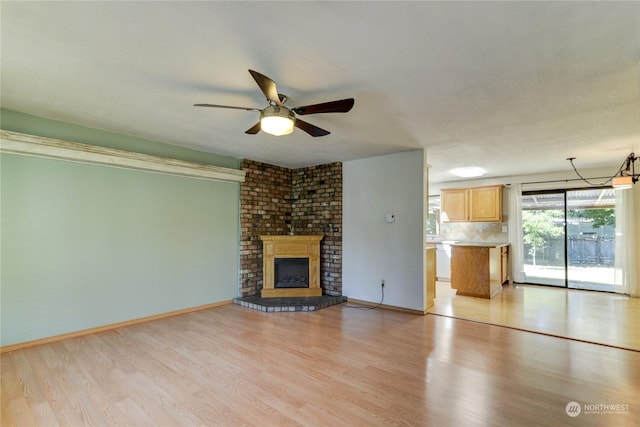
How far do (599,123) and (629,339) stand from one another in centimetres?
239

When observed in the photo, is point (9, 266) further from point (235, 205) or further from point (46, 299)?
point (235, 205)

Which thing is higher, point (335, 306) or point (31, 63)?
point (31, 63)

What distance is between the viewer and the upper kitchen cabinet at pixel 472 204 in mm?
6562

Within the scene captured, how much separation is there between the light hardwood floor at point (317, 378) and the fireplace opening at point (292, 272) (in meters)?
1.44

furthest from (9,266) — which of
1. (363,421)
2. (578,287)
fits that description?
(578,287)

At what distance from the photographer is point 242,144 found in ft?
13.6

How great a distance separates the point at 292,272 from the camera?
16.9 ft

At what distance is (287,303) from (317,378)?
2105 mm

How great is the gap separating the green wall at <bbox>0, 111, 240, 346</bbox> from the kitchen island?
422 cm

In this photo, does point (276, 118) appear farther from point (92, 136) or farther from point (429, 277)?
point (429, 277)

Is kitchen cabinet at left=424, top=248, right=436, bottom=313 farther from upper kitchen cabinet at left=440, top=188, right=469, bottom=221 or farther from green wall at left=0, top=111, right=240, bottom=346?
green wall at left=0, top=111, right=240, bottom=346

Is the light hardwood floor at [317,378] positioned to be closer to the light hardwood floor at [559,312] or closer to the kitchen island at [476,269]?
the light hardwood floor at [559,312]

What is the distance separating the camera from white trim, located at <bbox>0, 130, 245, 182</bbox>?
9.63ft

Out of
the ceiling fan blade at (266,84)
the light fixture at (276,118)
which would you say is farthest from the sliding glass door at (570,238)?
the ceiling fan blade at (266,84)
